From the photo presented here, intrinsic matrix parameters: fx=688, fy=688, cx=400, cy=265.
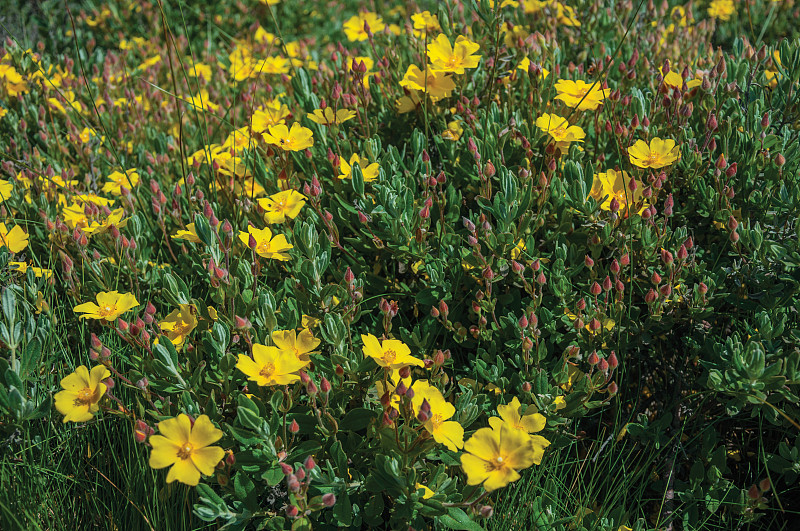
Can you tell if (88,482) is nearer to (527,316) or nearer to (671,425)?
(527,316)

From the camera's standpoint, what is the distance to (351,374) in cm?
187

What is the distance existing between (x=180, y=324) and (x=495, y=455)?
0.96 meters

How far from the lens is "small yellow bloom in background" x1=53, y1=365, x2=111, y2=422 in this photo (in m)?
1.64

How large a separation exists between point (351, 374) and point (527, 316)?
58 centimetres

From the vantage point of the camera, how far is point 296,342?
70.2 inches

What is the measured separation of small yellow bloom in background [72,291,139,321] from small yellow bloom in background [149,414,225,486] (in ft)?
1.61

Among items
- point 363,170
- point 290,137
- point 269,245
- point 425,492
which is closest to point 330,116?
point 290,137

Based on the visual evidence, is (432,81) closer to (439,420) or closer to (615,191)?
(615,191)

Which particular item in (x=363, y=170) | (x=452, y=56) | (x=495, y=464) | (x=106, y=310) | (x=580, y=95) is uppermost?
(x=452, y=56)

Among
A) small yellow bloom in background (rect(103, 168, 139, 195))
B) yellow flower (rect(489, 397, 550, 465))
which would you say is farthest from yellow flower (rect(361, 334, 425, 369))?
small yellow bloom in background (rect(103, 168, 139, 195))

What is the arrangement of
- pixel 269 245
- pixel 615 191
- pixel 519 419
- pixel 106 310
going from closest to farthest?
pixel 519 419 < pixel 106 310 < pixel 269 245 < pixel 615 191

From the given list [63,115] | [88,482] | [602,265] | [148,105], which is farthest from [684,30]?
[88,482]

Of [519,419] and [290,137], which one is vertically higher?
[290,137]

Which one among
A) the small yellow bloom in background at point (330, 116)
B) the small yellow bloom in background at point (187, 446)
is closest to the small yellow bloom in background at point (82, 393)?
the small yellow bloom in background at point (187, 446)
